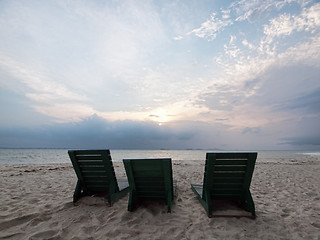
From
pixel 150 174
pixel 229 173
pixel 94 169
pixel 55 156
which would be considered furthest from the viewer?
pixel 55 156

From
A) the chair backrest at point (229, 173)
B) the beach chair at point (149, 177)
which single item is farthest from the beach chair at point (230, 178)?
the beach chair at point (149, 177)

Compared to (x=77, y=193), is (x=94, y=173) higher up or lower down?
higher up

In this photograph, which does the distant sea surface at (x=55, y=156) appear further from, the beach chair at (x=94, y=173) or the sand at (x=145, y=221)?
the sand at (x=145, y=221)

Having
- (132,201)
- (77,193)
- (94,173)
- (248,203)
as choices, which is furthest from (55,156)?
(248,203)

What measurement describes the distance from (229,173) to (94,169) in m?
3.00

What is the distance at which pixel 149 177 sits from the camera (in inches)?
144

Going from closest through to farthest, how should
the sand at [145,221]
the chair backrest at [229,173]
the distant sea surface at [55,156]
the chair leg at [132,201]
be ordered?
the sand at [145,221] → the chair backrest at [229,173] → the chair leg at [132,201] → the distant sea surface at [55,156]

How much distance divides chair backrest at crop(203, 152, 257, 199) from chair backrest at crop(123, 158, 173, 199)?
80cm

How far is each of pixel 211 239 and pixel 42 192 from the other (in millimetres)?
5019

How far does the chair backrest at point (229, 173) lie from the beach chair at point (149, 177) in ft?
2.59

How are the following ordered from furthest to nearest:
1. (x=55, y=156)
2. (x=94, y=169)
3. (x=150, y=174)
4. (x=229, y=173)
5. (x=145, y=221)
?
1. (x=55, y=156)
2. (x=94, y=169)
3. (x=150, y=174)
4. (x=229, y=173)
5. (x=145, y=221)

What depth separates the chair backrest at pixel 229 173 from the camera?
337 centimetres

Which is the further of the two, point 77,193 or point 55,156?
point 55,156

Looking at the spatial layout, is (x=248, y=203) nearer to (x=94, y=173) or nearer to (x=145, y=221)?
(x=145, y=221)
